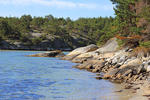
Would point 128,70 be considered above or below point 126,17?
below

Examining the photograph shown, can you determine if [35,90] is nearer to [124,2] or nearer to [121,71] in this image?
[121,71]

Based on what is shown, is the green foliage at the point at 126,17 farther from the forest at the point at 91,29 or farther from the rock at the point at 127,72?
the rock at the point at 127,72

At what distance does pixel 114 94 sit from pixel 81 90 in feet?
9.13

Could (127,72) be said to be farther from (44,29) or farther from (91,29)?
(91,29)

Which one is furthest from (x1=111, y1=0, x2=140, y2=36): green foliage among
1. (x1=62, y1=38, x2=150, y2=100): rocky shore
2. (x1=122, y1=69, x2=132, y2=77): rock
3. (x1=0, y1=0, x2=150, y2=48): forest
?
(x1=122, y1=69, x2=132, y2=77): rock

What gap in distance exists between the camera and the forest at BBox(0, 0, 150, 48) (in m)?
35.4

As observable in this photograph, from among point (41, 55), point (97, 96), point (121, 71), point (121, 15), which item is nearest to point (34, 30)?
point (41, 55)

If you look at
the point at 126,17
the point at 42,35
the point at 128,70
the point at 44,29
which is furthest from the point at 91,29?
the point at 128,70

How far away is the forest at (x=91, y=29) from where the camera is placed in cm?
3541

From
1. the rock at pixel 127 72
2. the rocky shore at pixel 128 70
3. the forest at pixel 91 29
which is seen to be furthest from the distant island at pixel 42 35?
the rock at pixel 127 72

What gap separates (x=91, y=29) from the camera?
5527 inches

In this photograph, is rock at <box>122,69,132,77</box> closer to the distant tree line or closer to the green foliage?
the green foliage

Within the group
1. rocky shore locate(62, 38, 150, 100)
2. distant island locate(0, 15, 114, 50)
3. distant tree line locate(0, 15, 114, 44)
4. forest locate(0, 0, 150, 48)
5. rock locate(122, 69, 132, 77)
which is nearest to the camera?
rocky shore locate(62, 38, 150, 100)

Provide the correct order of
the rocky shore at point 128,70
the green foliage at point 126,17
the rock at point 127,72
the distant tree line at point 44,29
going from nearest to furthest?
the rocky shore at point 128,70 < the rock at point 127,72 < the green foliage at point 126,17 < the distant tree line at point 44,29
